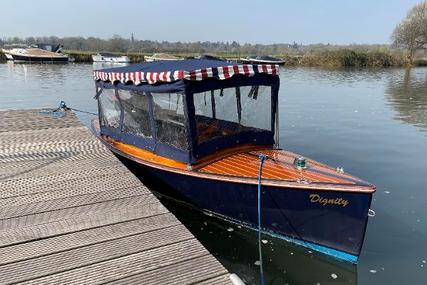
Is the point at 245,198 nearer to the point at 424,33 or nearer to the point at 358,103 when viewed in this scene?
the point at 358,103

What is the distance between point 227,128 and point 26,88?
22935 mm

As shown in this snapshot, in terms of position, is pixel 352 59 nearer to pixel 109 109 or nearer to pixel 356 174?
pixel 356 174

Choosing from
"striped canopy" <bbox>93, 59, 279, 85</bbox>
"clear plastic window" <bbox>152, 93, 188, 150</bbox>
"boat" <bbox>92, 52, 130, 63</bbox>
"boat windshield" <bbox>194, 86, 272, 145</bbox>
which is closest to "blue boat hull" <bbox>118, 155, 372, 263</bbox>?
"clear plastic window" <bbox>152, 93, 188, 150</bbox>

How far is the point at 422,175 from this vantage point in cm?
954

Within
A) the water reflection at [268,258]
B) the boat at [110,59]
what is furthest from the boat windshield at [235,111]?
the boat at [110,59]

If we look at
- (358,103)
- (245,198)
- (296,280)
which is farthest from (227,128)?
(358,103)

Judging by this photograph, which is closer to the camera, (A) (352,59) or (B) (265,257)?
(B) (265,257)

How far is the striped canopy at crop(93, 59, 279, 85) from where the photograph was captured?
6.28 meters

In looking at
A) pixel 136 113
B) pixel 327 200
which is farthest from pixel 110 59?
pixel 327 200

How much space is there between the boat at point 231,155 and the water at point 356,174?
304 millimetres

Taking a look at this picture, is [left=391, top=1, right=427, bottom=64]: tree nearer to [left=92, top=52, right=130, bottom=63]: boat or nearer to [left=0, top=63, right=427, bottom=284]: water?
[left=0, top=63, right=427, bottom=284]: water

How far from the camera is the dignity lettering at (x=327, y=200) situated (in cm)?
541

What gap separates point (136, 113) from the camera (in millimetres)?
7602

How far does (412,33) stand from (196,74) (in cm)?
5849
